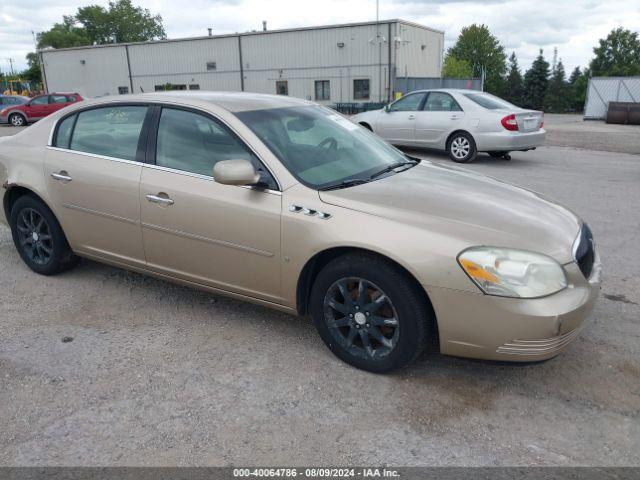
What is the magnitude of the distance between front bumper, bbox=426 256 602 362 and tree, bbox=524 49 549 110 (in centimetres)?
5919

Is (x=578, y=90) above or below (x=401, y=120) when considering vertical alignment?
below

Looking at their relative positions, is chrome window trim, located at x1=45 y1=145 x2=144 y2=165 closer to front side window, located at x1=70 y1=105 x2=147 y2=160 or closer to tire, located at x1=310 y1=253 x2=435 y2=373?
front side window, located at x1=70 y1=105 x2=147 y2=160

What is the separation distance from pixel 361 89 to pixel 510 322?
31387 mm

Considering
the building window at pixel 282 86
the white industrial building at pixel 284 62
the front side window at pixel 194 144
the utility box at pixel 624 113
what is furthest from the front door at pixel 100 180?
the building window at pixel 282 86

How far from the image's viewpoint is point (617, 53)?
242ft

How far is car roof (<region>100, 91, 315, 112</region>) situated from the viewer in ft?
12.3

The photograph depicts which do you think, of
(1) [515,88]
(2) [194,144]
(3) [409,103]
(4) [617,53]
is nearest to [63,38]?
(1) [515,88]

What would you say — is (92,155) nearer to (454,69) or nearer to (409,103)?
(409,103)

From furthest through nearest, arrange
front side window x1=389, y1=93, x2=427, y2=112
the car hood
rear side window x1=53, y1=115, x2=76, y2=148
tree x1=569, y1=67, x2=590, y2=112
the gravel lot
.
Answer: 1. tree x1=569, y1=67, x2=590, y2=112
2. front side window x1=389, y1=93, x2=427, y2=112
3. rear side window x1=53, y1=115, x2=76, y2=148
4. the car hood
5. the gravel lot

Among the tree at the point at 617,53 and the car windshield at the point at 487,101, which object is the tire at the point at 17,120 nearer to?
the car windshield at the point at 487,101

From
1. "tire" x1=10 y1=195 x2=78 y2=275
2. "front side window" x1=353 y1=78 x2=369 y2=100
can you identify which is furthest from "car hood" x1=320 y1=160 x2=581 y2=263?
"front side window" x1=353 y1=78 x2=369 y2=100

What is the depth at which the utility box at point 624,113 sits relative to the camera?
23578 mm

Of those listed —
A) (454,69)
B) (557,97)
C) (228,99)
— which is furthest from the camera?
(454,69)

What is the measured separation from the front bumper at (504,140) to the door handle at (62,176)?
329 inches
